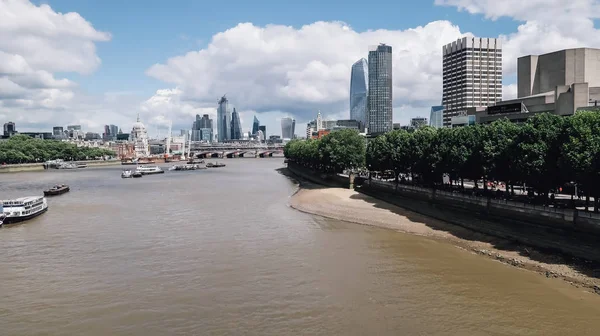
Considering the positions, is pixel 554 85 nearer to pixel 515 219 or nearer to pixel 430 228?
pixel 430 228

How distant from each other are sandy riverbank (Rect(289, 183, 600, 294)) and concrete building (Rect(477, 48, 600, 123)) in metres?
34.7

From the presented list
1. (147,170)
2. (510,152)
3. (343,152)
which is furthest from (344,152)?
(147,170)

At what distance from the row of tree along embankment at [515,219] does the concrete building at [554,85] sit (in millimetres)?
33128

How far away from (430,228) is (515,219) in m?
10.8

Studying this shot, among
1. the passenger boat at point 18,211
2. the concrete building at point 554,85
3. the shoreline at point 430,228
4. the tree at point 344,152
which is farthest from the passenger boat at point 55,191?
the concrete building at point 554,85

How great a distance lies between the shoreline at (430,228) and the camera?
4003cm

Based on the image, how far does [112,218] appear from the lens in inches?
2763

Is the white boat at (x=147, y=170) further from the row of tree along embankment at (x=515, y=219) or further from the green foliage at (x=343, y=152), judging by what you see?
the row of tree along embankment at (x=515, y=219)

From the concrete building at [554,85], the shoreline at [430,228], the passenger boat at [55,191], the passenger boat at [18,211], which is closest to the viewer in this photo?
the shoreline at [430,228]

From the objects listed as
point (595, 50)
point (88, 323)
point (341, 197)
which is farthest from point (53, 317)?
point (595, 50)

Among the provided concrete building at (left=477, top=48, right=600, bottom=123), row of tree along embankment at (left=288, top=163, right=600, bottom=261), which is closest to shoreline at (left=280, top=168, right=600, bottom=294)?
row of tree along embankment at (left=288, top=163, right=600, bottom=261)

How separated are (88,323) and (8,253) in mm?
25003

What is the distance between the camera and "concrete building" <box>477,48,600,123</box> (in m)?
84.7

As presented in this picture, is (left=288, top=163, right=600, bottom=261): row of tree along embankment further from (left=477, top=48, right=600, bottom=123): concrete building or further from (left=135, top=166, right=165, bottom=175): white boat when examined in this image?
(left=135, top=166, right=165, bottom=175): white boat
